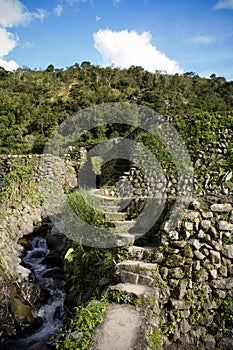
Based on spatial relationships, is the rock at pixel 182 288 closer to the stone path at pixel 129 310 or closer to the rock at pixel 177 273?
the rock at pixel 177 273

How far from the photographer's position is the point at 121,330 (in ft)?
Result: 8.12

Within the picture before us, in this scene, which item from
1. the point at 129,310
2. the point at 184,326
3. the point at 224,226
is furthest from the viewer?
the point at 224,226

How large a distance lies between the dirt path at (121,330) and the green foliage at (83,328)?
54 mm

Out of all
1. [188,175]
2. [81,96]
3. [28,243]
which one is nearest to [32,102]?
[81,96]

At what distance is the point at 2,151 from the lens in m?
18.7

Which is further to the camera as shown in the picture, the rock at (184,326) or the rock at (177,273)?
the rock at (177,273)

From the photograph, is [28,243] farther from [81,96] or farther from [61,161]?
[81,96]

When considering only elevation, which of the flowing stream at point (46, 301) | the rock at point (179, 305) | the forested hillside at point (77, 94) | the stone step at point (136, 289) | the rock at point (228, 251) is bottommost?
the flowing stream at point (46, 301)

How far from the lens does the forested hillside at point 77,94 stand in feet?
66.1

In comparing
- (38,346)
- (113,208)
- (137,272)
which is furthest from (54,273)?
(137,272)

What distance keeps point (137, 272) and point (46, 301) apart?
2500mm

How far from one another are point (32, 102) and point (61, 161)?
1932cm

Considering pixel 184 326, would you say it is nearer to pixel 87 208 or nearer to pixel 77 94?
pixel 87 208

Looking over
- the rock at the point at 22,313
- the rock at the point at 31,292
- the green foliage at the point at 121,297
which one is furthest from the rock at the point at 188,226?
the rock at the point at 31,292
